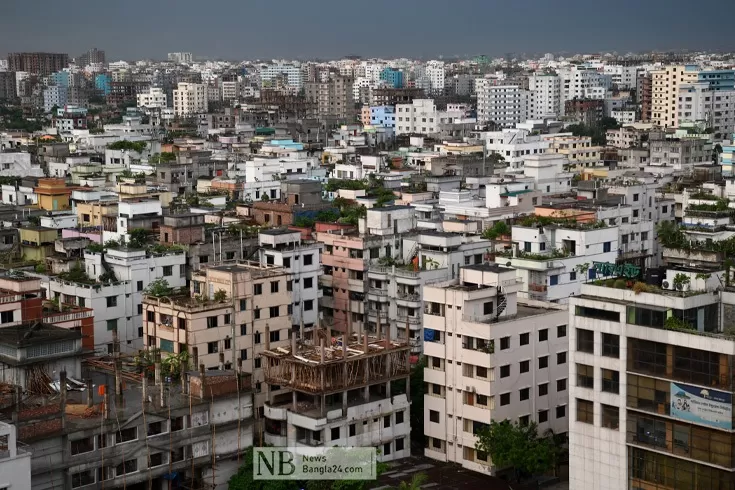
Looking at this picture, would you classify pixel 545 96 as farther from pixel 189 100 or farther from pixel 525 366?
pixel 525 366

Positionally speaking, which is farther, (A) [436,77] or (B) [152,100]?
(A) [436,77]

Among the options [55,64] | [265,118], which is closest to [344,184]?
[265,118]

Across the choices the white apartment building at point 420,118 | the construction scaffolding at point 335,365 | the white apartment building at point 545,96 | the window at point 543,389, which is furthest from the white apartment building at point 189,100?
the window at point 543,389

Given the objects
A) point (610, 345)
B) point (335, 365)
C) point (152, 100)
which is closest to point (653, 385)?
point (610, 345)

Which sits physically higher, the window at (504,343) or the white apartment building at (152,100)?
the white apartment building at (152,100)

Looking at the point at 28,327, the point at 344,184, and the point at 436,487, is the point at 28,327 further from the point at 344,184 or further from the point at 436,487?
the point at 344,184

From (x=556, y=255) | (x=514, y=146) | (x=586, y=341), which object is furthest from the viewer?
(x=514, y=146)

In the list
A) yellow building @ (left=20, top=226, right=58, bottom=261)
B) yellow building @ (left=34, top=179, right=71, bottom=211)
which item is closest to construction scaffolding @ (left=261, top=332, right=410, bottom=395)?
yellow building @ (left=20, top=226, right=58, bottom=261)

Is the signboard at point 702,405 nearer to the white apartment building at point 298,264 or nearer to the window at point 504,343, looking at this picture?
the window at point 504,343
